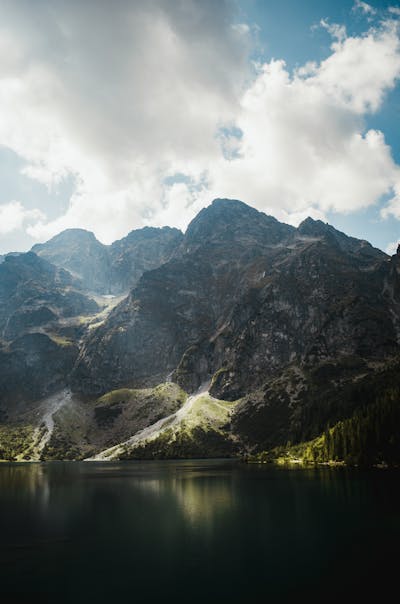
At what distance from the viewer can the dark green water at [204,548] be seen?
119ft

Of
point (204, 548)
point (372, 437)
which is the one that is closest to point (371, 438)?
point (372, 437)

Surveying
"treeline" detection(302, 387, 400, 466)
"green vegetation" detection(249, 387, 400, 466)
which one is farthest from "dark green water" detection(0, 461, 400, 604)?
"treeline" detection(302, 387, 400, 466)

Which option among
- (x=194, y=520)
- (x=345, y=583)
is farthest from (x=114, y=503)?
(x=345, y=583)

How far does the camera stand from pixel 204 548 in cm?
4909

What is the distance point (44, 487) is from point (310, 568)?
319ft

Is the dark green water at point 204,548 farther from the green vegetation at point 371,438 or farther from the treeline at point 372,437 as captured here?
the treeline at point 372,437

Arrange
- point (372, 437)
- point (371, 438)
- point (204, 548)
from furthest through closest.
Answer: point (371, 438) < point (372, 437) < point (204, 548)

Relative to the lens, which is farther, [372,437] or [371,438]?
[371,438]

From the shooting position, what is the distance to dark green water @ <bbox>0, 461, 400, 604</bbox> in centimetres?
3631

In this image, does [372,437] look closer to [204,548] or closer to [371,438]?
[371,438]

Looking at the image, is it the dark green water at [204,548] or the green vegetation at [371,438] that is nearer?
the dark green water at [204,548]

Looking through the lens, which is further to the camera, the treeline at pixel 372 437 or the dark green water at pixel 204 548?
the treeline at pixel 372 437

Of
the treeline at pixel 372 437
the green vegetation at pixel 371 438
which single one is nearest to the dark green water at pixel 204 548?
the green vegetation at pixel 371 438

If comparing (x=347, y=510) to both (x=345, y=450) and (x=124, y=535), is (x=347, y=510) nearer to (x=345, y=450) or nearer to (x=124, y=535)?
(x=124, y=535)
